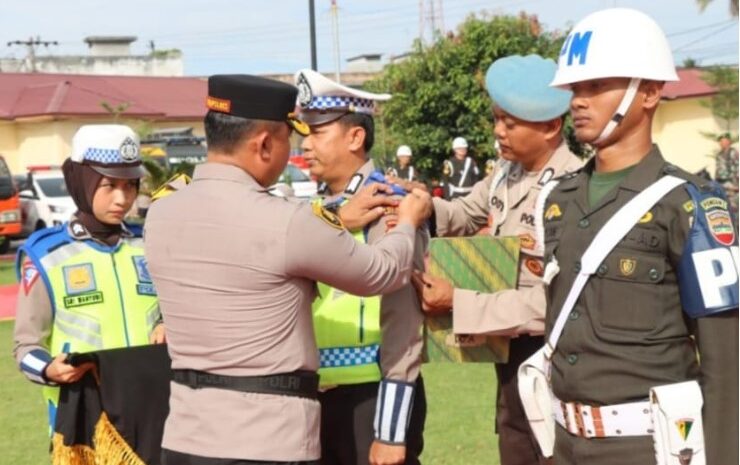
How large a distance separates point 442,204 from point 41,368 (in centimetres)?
156

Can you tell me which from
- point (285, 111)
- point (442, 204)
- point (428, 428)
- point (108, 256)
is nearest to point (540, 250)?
point (442, 204)

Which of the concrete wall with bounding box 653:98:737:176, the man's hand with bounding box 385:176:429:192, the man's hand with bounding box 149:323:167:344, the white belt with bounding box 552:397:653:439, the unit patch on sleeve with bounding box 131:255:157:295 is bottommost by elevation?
the concrete wall with bounding box 653:98:737:176

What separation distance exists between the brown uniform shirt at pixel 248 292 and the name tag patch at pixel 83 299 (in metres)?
1.01

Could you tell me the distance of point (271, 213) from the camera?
309 cm

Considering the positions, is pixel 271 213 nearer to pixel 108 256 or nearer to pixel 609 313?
pixel 609 313

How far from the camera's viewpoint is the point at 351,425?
3.67 metres

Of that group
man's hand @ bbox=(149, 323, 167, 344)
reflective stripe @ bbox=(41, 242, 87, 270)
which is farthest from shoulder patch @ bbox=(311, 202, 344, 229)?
reflective stripe @ bbox=(41, 242, 87, 270)

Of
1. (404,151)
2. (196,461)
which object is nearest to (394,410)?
(196,461)

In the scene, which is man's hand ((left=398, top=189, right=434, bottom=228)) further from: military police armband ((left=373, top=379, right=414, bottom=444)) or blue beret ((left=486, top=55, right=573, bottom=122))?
blue beret ((left=486, top=55, right=573, bottom=122))

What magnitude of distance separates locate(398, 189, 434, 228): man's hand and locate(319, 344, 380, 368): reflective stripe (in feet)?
1.44

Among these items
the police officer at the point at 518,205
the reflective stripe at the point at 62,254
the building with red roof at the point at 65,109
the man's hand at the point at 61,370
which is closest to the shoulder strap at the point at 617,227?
the police officer at the point at 518,205

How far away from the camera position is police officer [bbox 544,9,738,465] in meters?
2.90

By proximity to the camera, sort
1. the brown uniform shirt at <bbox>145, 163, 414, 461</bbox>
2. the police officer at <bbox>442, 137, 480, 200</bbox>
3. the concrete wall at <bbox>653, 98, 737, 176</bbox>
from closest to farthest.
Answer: the brown uniform shirt at <bbox>145, 163, 414, 461</bbox> → the police officer at <bbox>442, 137, 480, 200</bbox> → the concrete wall at <bbox>653, 98, 737, 176</bbox>

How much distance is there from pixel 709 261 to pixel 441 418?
188 inches
